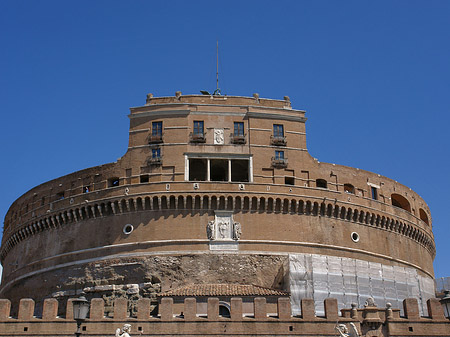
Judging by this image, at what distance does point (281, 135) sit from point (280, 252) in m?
7.98

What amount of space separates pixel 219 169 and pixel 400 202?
1464cm

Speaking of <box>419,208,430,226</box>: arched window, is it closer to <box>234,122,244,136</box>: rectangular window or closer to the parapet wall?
<box>234,122,244,136</box>: rectangular window

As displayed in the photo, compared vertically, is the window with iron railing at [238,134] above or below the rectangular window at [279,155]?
above

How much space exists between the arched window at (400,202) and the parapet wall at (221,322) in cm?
A: 1752

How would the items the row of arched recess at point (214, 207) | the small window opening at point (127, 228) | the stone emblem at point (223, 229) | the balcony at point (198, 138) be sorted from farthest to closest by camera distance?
the balcony at point (198, 138) < the small window opening at point (127, 228) < the row of arched recess at point (214, 207) < the stone emblem at point (223, 229)

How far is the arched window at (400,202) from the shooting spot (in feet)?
157

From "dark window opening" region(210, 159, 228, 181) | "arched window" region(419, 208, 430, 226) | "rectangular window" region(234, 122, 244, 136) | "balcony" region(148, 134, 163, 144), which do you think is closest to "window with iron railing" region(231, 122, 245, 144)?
"rectangular window" region(234, 122, 244, 136)

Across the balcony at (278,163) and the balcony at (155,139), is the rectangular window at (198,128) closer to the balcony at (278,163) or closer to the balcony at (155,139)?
the balcony at (155,139)

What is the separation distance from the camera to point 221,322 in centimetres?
3016

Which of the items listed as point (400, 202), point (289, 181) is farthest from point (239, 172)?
point (400, 202)

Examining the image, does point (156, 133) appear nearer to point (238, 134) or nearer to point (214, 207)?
point (238, 134)

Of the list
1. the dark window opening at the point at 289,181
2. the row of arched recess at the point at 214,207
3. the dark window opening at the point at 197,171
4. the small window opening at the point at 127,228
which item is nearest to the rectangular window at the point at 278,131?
the dark window opening at the point at 289,181

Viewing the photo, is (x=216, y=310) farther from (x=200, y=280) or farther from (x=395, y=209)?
(x=395, y=209)

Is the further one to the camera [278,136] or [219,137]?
[278,136]
